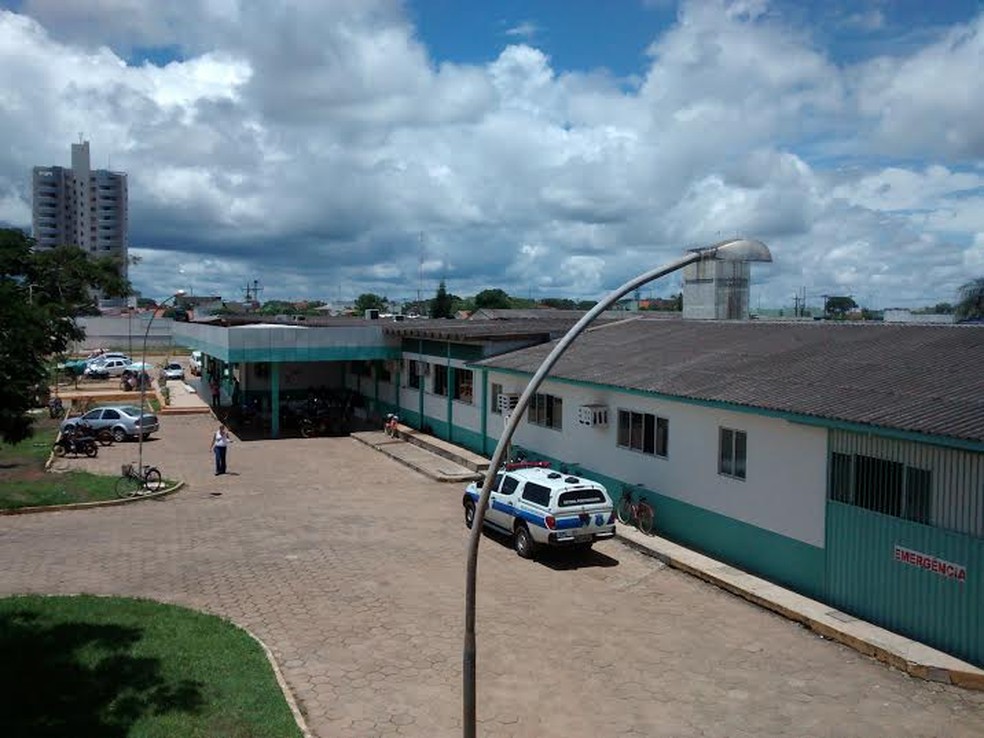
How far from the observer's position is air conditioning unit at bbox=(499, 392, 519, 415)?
84.3 ft

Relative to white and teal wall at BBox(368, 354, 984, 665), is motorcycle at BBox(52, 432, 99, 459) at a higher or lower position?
lower

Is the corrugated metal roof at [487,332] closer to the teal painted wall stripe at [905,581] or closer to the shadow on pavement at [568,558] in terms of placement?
the shadow on pavement at [568,558]

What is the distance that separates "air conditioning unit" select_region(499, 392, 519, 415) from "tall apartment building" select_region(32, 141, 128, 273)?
16428 centimetres

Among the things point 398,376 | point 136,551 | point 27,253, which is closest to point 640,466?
point 136,551

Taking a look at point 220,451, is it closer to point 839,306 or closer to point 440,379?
point 440,379

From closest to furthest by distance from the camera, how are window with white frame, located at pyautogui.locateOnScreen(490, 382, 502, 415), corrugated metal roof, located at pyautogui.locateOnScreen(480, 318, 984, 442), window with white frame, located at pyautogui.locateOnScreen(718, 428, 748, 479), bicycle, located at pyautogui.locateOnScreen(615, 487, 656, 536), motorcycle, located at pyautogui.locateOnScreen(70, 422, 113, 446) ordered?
1. corrugated metal roof, located at pyautogui.locateOnScreen(480, 318, 984, 442)
2. window with white frame, located at pyautogui.locateOnScreen(718, 428, 748, 479)
3. bicycle, located at pyautogui.locateOnScreen(615, 487, 656, 536)
4. window with white frame, located at pyautogui.locateOnScreen(490, 382, 502, 415)
5. motorcycle, located at pyautogui.locateOnScreen(70, 422, 113, 446)

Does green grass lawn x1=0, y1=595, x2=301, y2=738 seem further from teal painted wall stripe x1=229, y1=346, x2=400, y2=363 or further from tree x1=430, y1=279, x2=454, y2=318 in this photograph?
tree x1=430, y1=279, x2=454, y2=318

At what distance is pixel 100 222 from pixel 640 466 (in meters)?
180

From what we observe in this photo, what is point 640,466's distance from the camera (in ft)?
64.4

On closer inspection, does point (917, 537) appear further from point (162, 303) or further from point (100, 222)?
point (100, 222)

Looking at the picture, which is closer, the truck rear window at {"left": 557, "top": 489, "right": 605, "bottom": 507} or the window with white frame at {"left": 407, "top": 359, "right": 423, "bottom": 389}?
the truck rear window at {"left": 557, "top": 489, "right": 605, "bottom": 507}

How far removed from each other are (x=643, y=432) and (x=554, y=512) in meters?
4.02

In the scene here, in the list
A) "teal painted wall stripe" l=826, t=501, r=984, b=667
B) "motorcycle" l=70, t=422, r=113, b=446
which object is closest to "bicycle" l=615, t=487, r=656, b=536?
"teal painted wall stripe" l=826, t=501, r=984, b=667

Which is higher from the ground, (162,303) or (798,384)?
(162,303)
